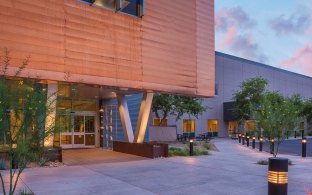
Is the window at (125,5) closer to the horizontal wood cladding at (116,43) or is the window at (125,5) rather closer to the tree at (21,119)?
the horizontal wood cladding at (116,43)

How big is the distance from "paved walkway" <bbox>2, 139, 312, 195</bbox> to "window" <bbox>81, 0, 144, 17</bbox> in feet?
23.9

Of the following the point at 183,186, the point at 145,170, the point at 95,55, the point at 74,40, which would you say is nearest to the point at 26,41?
the point at 74,40

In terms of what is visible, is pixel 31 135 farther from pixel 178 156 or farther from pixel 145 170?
pixel 178 156

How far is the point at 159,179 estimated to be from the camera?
11.2 meters

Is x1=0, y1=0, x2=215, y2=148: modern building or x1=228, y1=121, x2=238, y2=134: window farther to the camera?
x1=228, y1=121, x2=238, y2=134: window

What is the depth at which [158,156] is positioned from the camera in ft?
58.8

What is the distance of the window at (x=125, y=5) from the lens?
15.8 meters

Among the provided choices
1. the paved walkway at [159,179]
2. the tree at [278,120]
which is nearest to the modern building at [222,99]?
the tree at [278,120]

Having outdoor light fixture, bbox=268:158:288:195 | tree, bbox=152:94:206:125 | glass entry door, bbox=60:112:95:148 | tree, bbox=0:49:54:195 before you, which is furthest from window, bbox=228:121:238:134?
tree, bbox=0:49:54:195

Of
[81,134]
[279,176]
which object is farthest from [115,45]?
[279,176]

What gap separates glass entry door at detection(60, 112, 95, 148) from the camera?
76.6 ft

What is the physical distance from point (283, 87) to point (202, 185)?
6217 cm

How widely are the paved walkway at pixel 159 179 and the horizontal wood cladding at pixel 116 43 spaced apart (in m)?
3.99

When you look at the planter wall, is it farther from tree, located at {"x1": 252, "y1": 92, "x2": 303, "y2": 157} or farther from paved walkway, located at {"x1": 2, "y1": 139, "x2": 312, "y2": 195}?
tree, located at {"x1": 252, "y1": 92, "x2": 303, "y2": 157}
